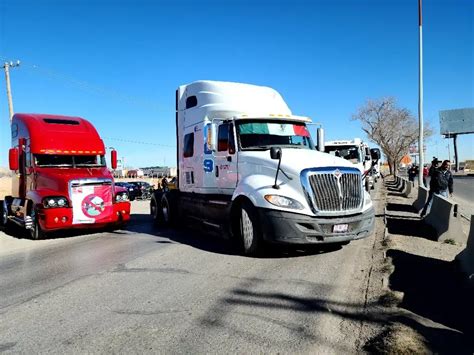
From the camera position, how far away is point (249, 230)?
7734 millimetres

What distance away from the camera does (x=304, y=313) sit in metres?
4.75

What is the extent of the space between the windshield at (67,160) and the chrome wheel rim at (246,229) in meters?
6.07

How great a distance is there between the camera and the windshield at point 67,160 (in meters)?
11.5

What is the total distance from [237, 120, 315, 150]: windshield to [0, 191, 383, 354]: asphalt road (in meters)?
2.10

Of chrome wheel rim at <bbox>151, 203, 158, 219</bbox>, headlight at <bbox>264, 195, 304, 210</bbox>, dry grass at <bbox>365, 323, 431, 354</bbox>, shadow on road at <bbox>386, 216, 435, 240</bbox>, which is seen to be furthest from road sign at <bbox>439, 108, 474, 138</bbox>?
dry grass at <bbox>365, 323, 431, 354</bbox>

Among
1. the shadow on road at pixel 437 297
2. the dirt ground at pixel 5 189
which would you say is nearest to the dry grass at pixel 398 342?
the shadow on road at pixel 437 297

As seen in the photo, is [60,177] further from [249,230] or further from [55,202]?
[249,230]

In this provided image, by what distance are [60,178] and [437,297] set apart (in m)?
8.78

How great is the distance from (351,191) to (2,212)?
1202 centimetres

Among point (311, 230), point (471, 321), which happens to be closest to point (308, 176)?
point (311, 230)

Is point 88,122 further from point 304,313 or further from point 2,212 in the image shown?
point 304,313

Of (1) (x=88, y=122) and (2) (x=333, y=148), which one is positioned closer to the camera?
(1) (x=88, y=122)

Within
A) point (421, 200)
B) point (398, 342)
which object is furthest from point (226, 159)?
point (421, 200)

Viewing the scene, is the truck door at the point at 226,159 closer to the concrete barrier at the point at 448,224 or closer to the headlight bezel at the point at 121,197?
the headlight bezel at the point at 121,197
